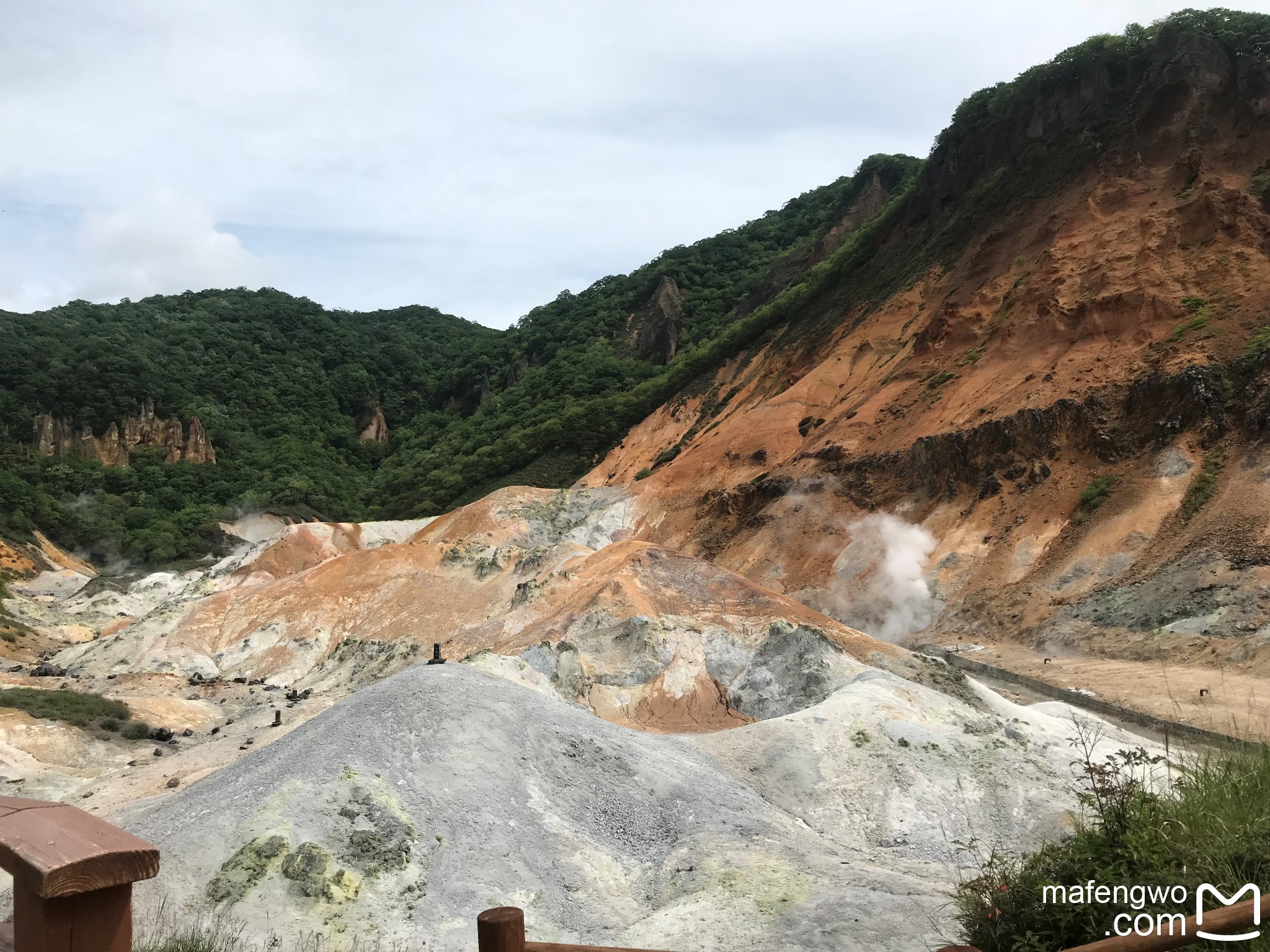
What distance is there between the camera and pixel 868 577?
30.1 meters

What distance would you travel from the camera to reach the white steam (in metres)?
27.9

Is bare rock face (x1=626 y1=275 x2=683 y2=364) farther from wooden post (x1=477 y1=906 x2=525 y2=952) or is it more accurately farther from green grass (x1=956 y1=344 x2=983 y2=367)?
wooden post (x1=477 y1=906 x2=525 y2=952)

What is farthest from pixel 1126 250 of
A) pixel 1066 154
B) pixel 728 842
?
pixel 728 842

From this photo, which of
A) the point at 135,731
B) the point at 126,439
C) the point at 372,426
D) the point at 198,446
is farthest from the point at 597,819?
the point at 372,426

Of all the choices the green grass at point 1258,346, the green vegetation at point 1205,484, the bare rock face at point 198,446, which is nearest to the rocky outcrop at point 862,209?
the green grass at point 1258,346

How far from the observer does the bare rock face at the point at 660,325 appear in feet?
251

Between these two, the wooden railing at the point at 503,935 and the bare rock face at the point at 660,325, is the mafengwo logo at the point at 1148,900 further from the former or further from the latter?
the bare rock face at the point at 660,325

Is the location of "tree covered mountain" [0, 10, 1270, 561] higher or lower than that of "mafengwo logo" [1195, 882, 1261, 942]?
higher

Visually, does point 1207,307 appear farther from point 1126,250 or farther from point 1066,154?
point 1066,154

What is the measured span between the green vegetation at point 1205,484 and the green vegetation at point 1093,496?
2.16 m

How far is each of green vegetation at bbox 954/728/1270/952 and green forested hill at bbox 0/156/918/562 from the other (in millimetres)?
54706

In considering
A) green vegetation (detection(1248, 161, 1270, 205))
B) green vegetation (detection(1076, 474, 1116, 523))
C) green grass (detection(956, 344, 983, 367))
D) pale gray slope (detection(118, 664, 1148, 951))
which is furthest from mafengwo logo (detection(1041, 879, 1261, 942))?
green vegetation (detection(1248, 161, 1270, 205))

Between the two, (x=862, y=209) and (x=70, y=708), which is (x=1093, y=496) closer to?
(x=70, y=708)

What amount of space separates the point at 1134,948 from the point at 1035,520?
26.6 meters
